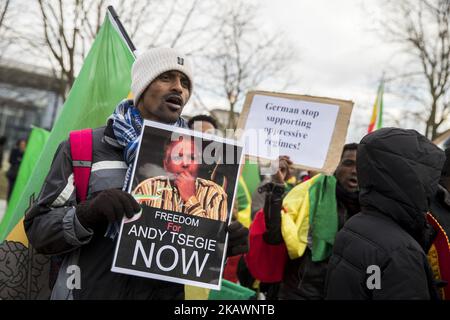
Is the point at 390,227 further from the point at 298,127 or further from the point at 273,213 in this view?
the point at 298,127

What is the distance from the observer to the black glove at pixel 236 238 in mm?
1966

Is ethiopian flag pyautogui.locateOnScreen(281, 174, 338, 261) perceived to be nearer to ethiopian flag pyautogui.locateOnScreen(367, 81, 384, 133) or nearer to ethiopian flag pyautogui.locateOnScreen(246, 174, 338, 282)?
ethiopian flag pyautogui.locateOnScreen(246, 174, 338, 282)

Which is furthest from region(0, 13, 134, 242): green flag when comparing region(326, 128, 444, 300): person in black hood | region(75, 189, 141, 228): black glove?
region(326, 128, 444, 300): person in black hood

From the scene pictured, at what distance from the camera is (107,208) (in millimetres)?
1772

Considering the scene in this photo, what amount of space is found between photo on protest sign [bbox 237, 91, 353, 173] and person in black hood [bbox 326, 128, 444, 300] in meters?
1.54

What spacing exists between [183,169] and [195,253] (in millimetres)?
322

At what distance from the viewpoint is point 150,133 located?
6.33 ft

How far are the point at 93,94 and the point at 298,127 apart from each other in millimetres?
1485

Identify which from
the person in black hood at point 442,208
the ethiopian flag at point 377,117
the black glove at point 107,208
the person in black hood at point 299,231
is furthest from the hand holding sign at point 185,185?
the ethiopian flag at point 377,117

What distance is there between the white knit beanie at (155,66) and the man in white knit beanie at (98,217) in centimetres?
11

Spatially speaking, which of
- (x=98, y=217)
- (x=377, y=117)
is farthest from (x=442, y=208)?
(x=377, y=117)

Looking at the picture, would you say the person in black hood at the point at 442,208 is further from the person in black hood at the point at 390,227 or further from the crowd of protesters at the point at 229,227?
the person in black hood at the point at 390,227

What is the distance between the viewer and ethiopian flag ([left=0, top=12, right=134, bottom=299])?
221 centimetres
